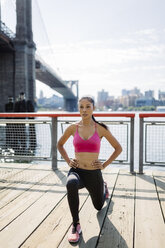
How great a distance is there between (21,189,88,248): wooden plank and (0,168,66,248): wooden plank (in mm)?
57

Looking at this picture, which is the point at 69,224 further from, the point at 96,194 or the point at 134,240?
the point at 134,240

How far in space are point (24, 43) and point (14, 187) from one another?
20.7m

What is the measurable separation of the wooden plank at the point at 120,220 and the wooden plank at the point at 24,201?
901 mm

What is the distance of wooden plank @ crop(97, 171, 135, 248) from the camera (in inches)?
81.7

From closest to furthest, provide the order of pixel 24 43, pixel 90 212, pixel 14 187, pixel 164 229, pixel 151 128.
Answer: pixel 164 229, pixel 90 212, pixel 14 187, pixel 151 128, pixel 24 43

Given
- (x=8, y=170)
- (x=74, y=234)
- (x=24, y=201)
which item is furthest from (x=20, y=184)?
(x=74, y=234)

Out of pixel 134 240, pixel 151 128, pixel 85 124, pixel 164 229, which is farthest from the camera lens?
pixel 151 128

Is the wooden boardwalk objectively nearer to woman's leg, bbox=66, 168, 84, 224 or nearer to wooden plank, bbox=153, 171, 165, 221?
wooden plank, bbox=153, 171, 165, 221

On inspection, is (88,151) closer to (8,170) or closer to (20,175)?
(20,175)

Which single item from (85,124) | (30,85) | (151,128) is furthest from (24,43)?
(85,124)

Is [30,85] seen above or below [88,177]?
above

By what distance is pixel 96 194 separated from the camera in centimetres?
242

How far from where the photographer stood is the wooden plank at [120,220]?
208 centimetres

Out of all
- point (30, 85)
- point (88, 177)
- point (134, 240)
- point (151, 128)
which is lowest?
point (134, 240)
